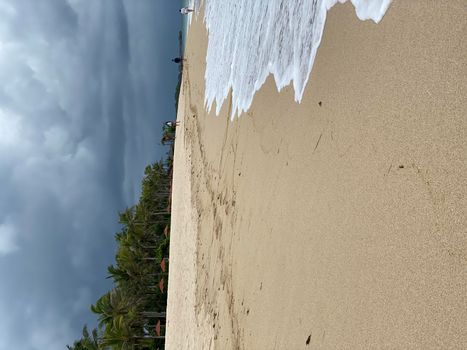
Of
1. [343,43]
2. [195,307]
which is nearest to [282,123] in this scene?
[343,43]

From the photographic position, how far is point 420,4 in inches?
96.7

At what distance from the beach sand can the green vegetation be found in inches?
759

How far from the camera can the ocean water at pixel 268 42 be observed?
12.9ft

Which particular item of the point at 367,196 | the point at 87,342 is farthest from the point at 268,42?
the point at 87,342

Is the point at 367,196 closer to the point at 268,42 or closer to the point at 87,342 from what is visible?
the point at 268,42

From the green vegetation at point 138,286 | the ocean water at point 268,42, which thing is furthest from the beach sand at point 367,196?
the green vegetation at point 138,286

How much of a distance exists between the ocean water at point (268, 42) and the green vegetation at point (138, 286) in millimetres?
15435

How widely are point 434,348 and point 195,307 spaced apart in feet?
25.4

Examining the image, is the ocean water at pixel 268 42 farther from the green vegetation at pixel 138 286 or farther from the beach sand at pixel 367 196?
the green vegetation at pixel 138 286

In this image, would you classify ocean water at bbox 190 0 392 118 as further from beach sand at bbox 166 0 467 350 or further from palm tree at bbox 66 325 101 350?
palm tree at bbox 66 325 101 350

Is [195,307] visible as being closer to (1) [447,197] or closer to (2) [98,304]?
(1) [447,197]

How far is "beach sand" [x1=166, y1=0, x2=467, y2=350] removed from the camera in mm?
2074

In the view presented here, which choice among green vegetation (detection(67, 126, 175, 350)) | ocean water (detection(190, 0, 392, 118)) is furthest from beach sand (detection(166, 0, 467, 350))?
green vegetation (detection(67, 126, 175, 350))

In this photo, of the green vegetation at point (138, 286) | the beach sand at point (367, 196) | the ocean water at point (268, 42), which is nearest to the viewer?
the beach sand at point (367, 196)
